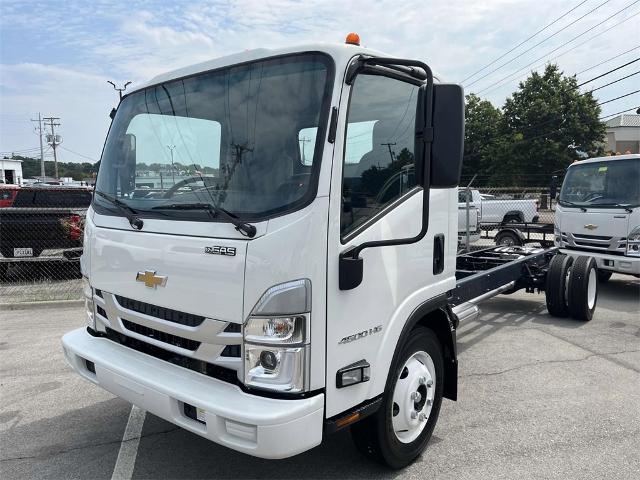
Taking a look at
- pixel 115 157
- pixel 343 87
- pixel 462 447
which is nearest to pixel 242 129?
pixel 343 87

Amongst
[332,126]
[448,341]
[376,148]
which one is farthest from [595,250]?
[332,126]

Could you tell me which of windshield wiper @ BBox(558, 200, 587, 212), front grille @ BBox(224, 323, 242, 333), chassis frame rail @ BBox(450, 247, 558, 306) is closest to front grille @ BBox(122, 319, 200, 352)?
front grille @ BBox(224, 323, 242, 333)

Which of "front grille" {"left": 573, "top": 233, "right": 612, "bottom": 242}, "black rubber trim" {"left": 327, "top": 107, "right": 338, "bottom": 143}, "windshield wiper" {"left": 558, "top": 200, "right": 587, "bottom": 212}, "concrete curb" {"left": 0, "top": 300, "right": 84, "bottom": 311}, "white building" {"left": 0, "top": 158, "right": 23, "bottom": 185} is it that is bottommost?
"concrete curb" {"left": 0, "top": 300, "right": 84, "bottom": 311}

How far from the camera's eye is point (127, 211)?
10.0ft

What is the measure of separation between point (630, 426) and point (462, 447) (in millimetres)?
1389

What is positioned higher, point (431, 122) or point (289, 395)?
point (431, 122)

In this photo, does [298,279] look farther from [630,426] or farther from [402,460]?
[630,426]

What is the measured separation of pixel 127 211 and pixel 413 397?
2.09m

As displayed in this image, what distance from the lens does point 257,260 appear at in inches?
93.0

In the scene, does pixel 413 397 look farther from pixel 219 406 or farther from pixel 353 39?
pixel 353 39

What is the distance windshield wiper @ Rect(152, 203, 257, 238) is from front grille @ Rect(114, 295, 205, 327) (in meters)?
0.52

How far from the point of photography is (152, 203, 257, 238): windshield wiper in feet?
7.85

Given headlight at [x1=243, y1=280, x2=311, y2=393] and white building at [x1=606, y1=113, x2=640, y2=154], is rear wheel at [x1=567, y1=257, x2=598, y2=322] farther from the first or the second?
white building at [x1=606, y1=113, x2=640, y2=154]

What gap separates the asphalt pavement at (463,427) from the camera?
10.5ft
